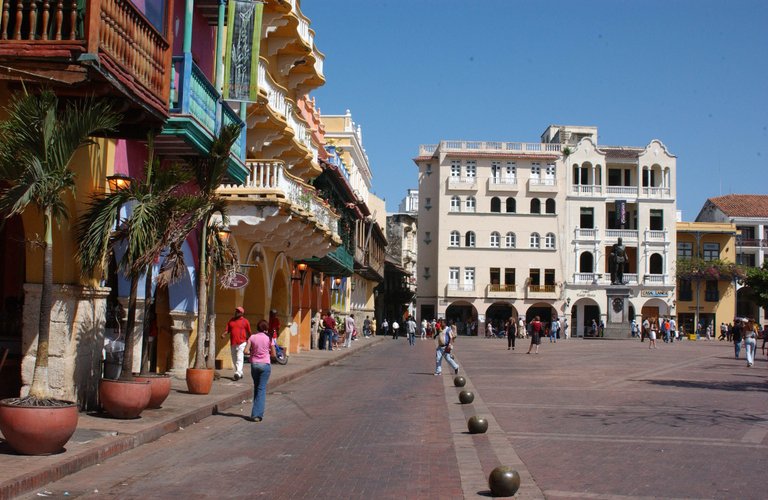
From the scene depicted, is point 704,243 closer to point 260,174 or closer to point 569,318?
point 569,318

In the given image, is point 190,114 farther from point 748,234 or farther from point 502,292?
point 748,234

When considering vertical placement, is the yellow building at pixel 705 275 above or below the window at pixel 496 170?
below

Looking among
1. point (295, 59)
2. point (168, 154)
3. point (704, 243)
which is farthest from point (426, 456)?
point (704, 243)

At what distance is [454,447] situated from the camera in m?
11.6

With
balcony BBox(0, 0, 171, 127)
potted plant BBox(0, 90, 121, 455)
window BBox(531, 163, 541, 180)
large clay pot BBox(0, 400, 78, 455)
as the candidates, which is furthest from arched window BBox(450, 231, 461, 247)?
large clay pot BBox(0, 400, 78, 455)

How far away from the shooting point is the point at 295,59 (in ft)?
96.5

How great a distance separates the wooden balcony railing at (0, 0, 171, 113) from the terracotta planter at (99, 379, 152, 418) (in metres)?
3.99

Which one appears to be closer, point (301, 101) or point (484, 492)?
point (484, 492)

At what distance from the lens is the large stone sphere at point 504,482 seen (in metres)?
8.23

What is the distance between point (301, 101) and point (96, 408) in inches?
932

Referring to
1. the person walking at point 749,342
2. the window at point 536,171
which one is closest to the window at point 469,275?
the window at point 536,171

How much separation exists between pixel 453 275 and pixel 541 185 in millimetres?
11370

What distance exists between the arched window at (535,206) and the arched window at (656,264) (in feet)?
36.8

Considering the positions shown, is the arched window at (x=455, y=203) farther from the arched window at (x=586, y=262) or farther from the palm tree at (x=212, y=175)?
the palm tree at (x=212, y=175)
